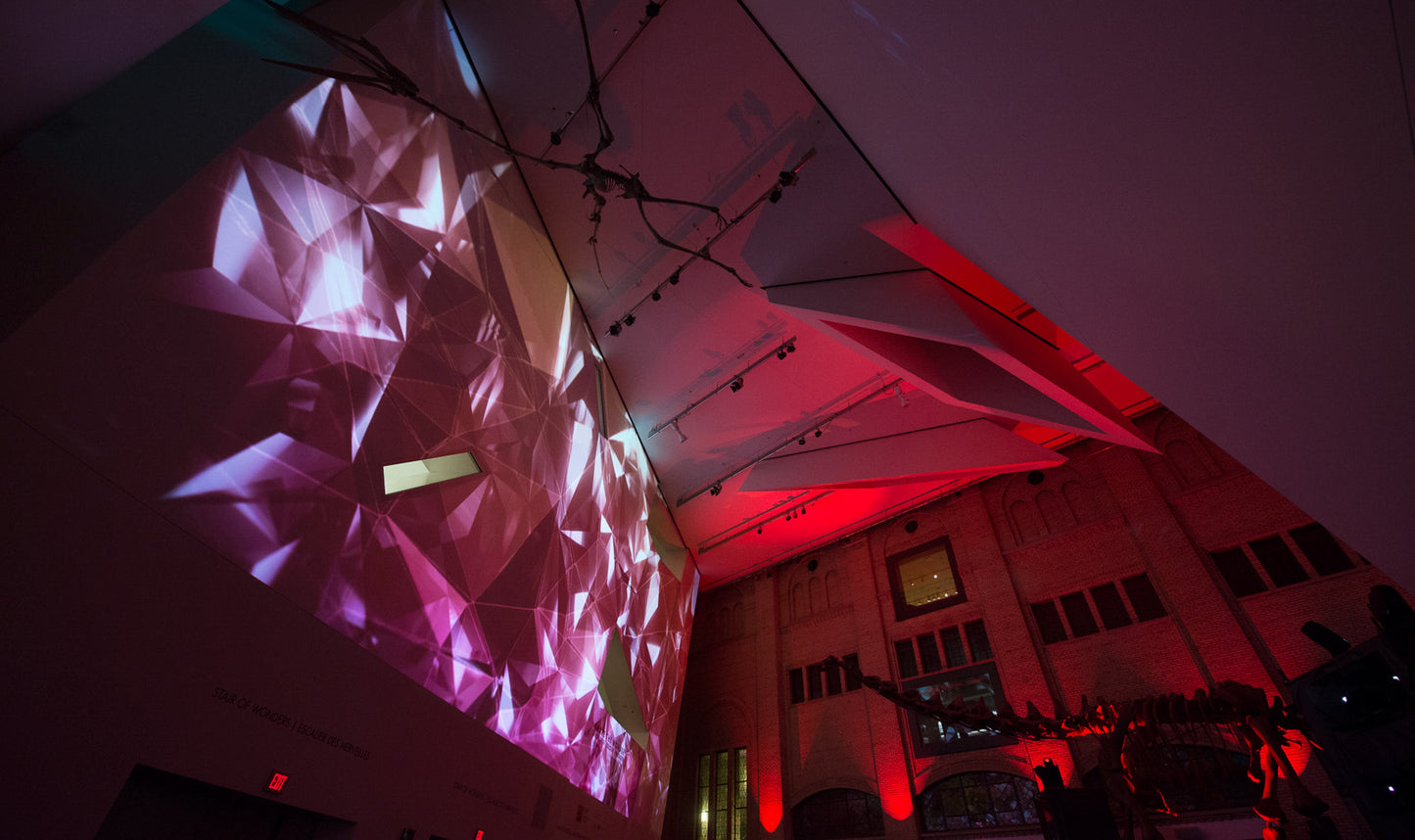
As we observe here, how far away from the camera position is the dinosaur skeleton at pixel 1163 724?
6.11 metres

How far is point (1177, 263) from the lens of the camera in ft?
13.3

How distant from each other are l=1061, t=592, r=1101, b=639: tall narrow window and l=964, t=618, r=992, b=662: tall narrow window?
1679mm

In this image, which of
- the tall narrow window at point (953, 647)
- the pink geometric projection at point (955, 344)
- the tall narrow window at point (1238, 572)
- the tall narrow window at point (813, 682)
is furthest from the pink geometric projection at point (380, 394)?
the tall narrow window at point (1238, 572)

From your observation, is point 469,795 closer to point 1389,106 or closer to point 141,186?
point 141,186

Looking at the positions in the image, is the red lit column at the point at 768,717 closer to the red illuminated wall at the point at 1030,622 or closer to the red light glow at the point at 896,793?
the red illuminated wall at the point at 1030,622

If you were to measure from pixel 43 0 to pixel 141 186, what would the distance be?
88 centimetres

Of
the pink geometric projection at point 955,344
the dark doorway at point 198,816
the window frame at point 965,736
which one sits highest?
the pink geometric projection at point 955,344

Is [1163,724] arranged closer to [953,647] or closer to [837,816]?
[953,647]

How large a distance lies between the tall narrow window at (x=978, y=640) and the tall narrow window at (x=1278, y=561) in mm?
5015

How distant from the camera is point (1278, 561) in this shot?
1023 cm

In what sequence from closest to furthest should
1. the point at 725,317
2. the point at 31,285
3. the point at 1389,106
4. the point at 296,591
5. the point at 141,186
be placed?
the point at 1389,106, the point at 31,285, the point at 141,186, the point at 296,591, the point at 725,317

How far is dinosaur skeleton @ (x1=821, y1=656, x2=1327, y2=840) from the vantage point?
6.11 m

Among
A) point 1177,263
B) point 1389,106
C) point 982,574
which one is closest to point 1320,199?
point 1389,106

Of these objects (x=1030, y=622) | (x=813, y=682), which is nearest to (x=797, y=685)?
(x=813, y=682)
